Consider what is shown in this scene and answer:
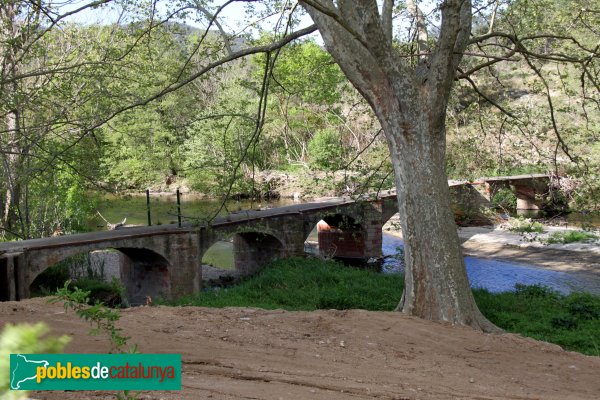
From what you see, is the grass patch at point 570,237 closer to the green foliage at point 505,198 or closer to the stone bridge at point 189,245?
the green foliage at point 505,198

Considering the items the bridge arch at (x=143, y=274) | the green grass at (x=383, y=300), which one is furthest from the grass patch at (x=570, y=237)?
the bridge arch at (x=143, y=274)

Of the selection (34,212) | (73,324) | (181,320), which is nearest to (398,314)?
(181,320)

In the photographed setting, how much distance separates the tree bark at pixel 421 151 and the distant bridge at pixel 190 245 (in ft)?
15.6

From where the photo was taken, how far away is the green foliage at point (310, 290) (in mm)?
13664

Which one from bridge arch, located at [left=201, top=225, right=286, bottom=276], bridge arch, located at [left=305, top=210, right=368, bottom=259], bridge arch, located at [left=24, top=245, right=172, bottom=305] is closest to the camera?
bridge arch, located at [left=24, top=245, right=172, bottom=305]

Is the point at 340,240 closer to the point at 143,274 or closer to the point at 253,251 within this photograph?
the point at 253,251

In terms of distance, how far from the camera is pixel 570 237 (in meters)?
26.8

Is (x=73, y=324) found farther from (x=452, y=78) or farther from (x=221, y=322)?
(x=452, y=78)

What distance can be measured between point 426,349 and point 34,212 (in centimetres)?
1935

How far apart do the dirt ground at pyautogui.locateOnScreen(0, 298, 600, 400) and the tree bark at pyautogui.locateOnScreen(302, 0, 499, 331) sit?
53 centimetres

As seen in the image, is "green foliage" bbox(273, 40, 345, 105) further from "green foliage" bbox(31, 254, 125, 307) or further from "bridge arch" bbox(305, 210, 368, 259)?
"green foliage" bbox(31, 254, 125, 307)

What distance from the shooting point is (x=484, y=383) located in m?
5.46

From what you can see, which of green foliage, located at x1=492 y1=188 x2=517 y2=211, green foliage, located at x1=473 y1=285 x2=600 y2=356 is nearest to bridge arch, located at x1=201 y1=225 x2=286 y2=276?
green foliage, located at x1=473 y1=285 x2=600 y2=356

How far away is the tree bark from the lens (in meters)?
8.09
